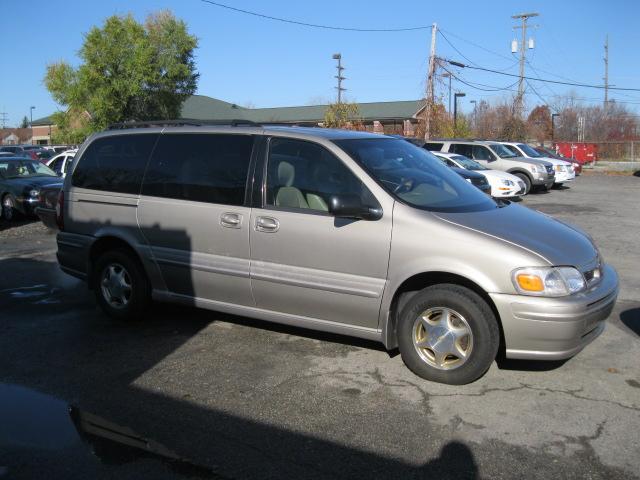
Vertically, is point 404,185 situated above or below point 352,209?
above

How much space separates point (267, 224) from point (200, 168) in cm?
95

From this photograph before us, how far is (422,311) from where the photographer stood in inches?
174

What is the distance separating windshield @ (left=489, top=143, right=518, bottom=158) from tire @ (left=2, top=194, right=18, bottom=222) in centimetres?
1539

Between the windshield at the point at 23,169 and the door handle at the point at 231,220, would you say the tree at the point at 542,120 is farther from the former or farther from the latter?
the door handle at the point at 231,220

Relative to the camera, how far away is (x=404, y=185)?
193 inches

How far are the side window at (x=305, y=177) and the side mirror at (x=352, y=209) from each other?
175 millimetres

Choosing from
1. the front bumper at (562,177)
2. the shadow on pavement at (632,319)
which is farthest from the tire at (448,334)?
the front bumper at (562,177)

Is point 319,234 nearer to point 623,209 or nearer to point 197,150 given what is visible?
point 197,150

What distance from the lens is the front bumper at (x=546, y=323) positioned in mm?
4074

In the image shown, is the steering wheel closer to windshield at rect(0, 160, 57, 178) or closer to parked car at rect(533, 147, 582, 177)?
windshield at rect(0, 160, 57, 178)

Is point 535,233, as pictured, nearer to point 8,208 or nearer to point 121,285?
point 121,285

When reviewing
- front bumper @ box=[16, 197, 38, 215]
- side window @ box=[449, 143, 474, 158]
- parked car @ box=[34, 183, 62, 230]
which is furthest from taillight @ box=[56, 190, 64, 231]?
side window @ box=[449, 143, 474, 158]

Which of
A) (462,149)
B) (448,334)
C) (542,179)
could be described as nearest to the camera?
→ (448,334)

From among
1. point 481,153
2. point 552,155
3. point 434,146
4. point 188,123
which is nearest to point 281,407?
point 188,123
